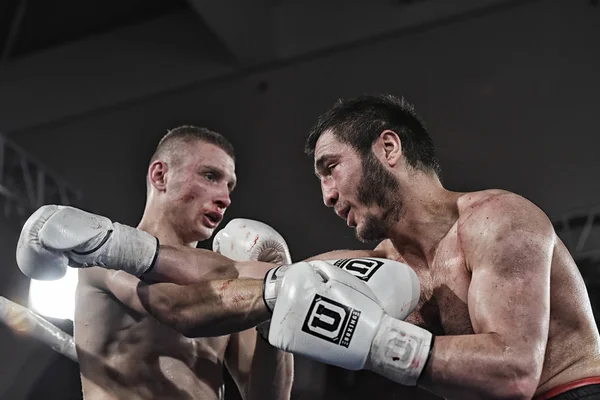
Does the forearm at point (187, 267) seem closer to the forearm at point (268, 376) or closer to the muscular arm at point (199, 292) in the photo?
the muscular arm at point (199, 292)

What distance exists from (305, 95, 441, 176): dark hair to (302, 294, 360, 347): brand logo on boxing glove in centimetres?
63

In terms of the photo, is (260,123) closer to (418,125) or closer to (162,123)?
(162,123)

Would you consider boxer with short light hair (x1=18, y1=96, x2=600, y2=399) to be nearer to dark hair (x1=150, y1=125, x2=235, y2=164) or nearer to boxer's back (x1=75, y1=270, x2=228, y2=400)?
boxer's back (x1=75, y1=270, x2=228, y2=400)

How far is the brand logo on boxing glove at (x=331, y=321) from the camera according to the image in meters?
1.60

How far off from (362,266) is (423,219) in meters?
0.31

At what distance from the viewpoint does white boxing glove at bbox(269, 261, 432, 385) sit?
63.0 inches

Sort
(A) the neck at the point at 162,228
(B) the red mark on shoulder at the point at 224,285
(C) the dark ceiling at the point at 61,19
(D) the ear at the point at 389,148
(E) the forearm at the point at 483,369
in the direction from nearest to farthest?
(E) the forearm at the point at 483,369
(B) the red mark on shoulder at the point at 224,285
(D) the ear at the point at 389,148
(A) the neck at the point at 162,228
(C) the dark ceiling at the point at 61,19

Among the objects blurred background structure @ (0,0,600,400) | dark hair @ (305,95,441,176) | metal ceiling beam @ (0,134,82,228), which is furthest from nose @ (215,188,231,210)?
metal ceiling beam @ (0,134,82,228)

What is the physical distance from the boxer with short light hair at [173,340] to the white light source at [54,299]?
7.84 feet

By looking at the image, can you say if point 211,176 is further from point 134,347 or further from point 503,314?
point 503,314

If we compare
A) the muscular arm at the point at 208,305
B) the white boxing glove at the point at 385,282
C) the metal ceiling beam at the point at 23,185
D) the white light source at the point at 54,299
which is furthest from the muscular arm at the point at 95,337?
the metal ceiling beam at the point at 23,185

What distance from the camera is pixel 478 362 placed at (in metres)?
1.57

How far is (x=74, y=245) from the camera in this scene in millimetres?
1930

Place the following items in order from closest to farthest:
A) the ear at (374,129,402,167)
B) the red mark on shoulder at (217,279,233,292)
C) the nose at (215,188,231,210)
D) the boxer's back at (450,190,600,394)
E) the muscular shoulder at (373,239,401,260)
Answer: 1. the boxer's back at (450,190,600,394)
2. the red mark on shoulder at (217,279,233,292)
3. the ear at (374,129,402,167)
4. the muscular shoulder at (373,239,401,260)
5. the nose at (215,188,231,210)
